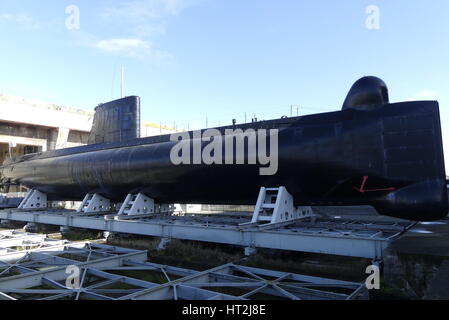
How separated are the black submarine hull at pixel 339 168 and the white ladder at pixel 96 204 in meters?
2.54

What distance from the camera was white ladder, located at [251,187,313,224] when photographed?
11508 millimetres

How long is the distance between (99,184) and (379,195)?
13.5 meters

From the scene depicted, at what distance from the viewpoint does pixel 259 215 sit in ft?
39.0

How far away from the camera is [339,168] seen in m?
11.1

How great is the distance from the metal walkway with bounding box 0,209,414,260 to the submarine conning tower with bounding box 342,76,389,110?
12.4ft

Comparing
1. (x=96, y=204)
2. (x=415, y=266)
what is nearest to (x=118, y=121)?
(x=96, y=204)

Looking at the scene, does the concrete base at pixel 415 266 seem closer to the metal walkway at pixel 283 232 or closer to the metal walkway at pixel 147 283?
the metal walkway at pixel 147 283

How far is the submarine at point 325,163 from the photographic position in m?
10.1

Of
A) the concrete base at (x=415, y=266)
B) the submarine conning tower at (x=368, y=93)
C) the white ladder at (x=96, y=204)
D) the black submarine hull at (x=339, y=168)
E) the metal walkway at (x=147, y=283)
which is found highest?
the submarine conning tower at (x=368, y=93)

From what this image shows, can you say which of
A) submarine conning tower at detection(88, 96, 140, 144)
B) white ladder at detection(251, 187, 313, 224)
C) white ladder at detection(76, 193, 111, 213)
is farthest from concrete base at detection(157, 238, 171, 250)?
submarine conning tower at detection(88, 96, 140, 144)

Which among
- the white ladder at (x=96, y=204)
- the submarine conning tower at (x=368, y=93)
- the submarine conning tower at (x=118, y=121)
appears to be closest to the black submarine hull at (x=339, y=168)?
the submarine conning tower at (x=368, y=93)
